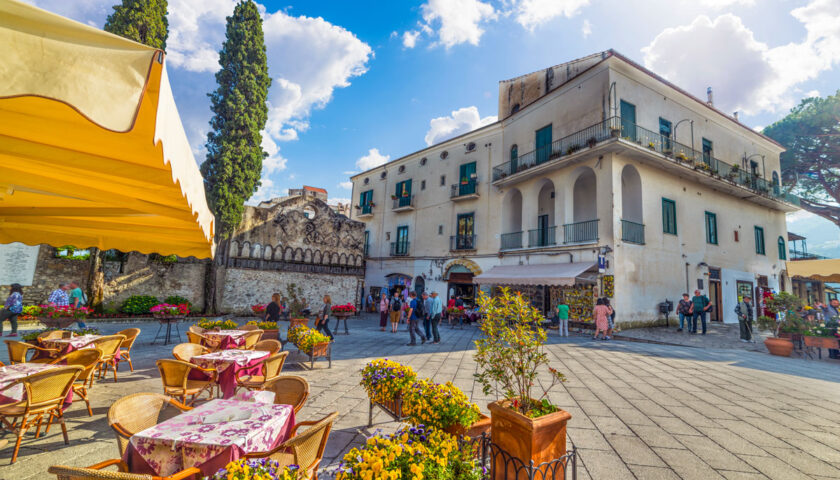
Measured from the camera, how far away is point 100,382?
215 inches

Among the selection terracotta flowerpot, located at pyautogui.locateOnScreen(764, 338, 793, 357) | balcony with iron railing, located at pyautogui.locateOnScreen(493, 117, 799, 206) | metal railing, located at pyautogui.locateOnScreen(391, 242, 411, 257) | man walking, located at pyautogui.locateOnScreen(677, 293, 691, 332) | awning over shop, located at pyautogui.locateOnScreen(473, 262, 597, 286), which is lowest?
terracotta flowerpot, located at pyautogui.locateOnScreen(764, 338, 793, 357)

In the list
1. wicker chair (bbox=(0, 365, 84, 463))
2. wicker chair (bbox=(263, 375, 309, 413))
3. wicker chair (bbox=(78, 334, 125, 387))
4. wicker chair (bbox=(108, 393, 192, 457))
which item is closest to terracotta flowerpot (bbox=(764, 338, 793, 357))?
wicker chair (bbox=(263, 375, 309, 413))

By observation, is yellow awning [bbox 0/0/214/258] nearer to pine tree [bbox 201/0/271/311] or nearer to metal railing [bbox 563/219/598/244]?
pine tree [bbox 201/0/271/311]

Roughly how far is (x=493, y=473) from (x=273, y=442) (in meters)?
1.67

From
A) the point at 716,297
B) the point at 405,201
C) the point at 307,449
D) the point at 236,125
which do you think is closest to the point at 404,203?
the point at 405,201

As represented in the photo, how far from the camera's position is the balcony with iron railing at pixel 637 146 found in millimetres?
13406

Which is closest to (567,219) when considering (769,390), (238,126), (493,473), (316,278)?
(769,390)

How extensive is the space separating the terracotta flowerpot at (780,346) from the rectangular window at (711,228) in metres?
7.67

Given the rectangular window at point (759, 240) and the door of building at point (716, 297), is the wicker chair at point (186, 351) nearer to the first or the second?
the door of building at point (716, 297)

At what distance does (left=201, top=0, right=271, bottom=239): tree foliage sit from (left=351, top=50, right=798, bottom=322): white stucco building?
32.9ft

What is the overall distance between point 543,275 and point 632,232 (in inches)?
156

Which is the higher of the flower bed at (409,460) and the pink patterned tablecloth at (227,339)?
the flower bed at (409,460)

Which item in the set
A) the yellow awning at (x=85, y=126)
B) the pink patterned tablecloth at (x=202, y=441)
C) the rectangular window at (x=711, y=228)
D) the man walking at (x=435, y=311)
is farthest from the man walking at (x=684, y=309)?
the yellow awning at (x=85, y=126)

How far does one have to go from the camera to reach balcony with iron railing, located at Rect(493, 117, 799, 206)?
1341cm
